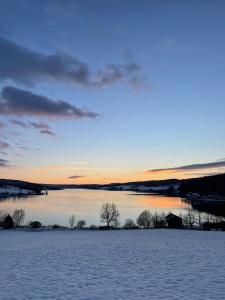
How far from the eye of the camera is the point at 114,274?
55.5 ft

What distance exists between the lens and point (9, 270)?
18.3 m

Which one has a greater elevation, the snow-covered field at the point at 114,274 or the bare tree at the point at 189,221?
the bare tree at the point at 189,221

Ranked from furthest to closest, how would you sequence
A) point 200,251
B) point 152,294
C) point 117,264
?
1. point 200,251
2. point 117,264
3. point 152,294

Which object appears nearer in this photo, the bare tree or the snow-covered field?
the snow-covered field

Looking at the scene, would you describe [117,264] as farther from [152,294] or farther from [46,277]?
[152,294]

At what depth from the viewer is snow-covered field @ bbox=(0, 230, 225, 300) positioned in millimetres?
12953

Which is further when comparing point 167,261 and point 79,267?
point 167,261

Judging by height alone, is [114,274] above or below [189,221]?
below

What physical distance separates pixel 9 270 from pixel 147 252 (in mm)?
10609

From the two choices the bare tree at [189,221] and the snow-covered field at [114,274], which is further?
the bare tree at [189,221]

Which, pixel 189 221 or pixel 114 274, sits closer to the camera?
pixel 114 274

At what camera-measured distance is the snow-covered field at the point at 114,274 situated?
1295 centimetres

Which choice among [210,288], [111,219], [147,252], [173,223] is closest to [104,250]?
[147,252]

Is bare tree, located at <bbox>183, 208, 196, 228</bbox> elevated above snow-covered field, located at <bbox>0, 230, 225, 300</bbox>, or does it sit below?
above
